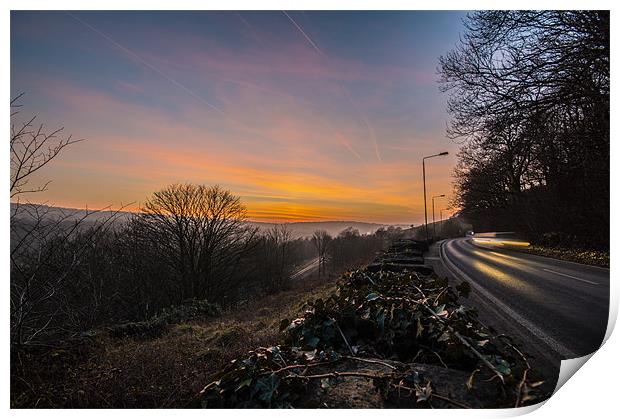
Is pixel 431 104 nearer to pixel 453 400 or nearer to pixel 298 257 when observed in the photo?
pixel 453 400

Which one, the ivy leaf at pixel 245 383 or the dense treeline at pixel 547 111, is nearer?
the ivy leaf at pixel 245 383

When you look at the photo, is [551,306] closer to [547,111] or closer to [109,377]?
[547,111]

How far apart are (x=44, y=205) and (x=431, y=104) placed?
415cm

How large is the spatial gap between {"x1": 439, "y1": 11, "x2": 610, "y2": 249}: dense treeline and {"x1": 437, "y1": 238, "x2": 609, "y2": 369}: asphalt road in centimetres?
45

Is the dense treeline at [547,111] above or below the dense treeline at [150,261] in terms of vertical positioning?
above

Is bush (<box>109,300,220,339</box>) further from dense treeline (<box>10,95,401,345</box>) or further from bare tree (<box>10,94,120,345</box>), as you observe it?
bare tree (<box>10,94,120,345</box>)

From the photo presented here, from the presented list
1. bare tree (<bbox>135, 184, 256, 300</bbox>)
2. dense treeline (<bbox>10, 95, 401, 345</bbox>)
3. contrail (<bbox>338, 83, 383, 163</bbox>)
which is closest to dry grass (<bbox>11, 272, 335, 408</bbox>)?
dense treeline (<bbox>10, 95, 401, 345</bbox>)

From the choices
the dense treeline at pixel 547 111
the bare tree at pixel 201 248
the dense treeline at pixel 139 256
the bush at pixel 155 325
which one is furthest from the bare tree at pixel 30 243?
the bare tree at pixel 201 248

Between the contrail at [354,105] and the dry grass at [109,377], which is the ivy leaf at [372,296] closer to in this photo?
the dry grass at [109,377]

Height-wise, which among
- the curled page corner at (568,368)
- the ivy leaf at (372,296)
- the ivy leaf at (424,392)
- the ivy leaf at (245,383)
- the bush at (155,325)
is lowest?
the bush at (155,325)

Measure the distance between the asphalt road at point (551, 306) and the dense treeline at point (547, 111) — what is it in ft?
1.48

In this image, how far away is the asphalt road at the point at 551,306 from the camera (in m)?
2.97

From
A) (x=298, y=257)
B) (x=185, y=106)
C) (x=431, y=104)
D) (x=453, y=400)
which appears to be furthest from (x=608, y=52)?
(x=298, y=257)

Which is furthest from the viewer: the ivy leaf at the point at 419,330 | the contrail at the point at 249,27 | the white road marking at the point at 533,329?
the contrail at the point at 249,27
